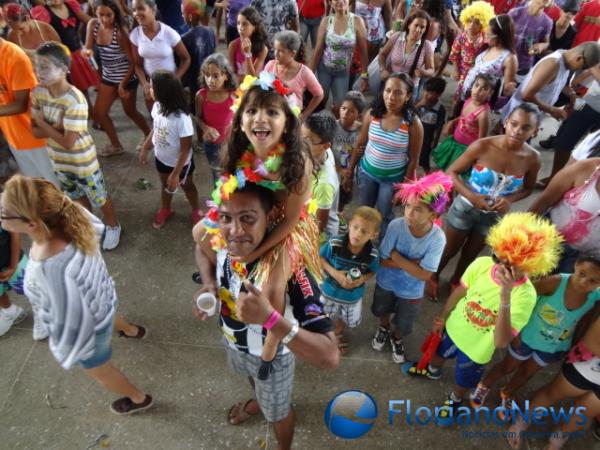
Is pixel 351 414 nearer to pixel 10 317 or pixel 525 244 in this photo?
pixel 525 244

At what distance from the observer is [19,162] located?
3.79 meters

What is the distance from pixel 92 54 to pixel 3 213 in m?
3.34

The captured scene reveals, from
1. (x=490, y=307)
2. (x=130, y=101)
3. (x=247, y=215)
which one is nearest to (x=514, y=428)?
A: (x=490, y=307)

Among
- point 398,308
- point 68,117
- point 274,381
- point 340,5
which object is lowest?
point 398,308

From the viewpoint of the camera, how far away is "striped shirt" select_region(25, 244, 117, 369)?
2.14 m

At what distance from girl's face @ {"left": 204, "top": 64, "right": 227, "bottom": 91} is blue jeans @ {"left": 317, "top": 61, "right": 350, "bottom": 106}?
1.75 meters

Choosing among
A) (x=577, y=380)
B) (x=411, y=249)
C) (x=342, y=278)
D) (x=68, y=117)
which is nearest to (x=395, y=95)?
(x=411, y=249)

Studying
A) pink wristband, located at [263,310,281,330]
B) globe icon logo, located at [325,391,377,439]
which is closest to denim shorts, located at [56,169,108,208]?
globe icon logo, located at [325,391,377,439]

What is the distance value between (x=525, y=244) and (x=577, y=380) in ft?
3.52

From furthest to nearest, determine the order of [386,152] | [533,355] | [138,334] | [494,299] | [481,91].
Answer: [481,91] < [386,152] < [138,334] < [533,355] < [494,299]

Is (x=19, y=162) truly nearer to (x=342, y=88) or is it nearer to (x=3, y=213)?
(x=3, y=213)

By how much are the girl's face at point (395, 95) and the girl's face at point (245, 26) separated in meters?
1.83

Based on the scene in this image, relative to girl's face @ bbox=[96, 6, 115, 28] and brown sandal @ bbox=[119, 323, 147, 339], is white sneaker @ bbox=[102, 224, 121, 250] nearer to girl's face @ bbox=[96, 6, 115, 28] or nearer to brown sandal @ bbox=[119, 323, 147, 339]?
brown sandal @ bbox=[119, 323, 147, 339]

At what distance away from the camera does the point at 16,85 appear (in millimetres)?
3322
